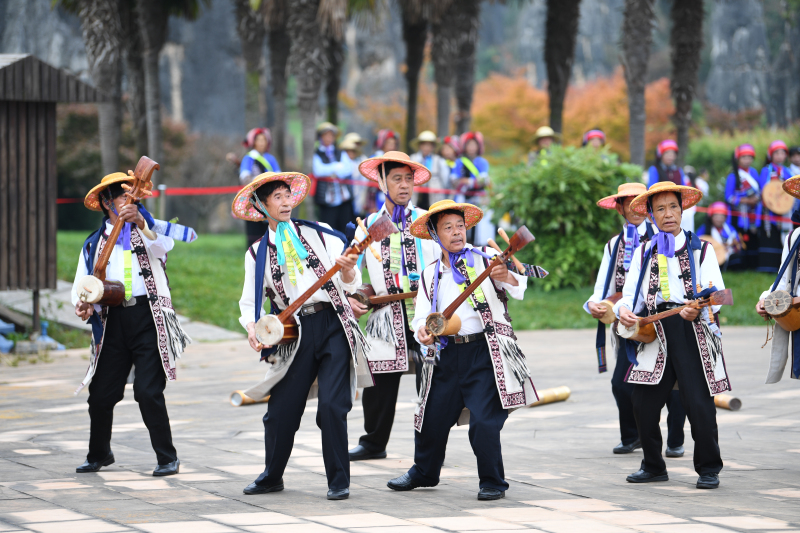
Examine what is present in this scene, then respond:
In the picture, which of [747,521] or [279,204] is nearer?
[747,521]

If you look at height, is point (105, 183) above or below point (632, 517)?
above

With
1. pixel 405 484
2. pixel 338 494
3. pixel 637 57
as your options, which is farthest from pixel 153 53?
pixel 338 494

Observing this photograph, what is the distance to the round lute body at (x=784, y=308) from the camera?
19.9ft

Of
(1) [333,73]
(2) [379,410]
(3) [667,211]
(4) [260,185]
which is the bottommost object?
(2) [379,410]

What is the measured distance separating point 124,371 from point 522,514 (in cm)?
268

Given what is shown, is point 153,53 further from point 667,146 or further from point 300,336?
point 300,336

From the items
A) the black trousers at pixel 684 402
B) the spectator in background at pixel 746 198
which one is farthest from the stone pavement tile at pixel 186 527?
the spectator in background at pixel 746 198

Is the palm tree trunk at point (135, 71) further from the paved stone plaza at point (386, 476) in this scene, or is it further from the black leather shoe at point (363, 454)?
the black leather shoe at point (363, 454)

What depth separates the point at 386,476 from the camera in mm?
6121

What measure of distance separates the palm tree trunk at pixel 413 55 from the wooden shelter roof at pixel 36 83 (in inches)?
459

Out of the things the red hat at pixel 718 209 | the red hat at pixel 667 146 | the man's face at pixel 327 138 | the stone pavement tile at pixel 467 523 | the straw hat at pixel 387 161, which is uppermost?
the man's face at pixel 327 138

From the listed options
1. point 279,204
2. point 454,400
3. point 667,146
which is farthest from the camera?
point 667,146

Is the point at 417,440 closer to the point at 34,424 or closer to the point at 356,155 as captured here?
the point at 34,424

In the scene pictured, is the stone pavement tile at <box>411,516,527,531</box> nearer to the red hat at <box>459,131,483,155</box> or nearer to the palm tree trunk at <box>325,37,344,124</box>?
the red hat at <box>459,131,483,155</box>
